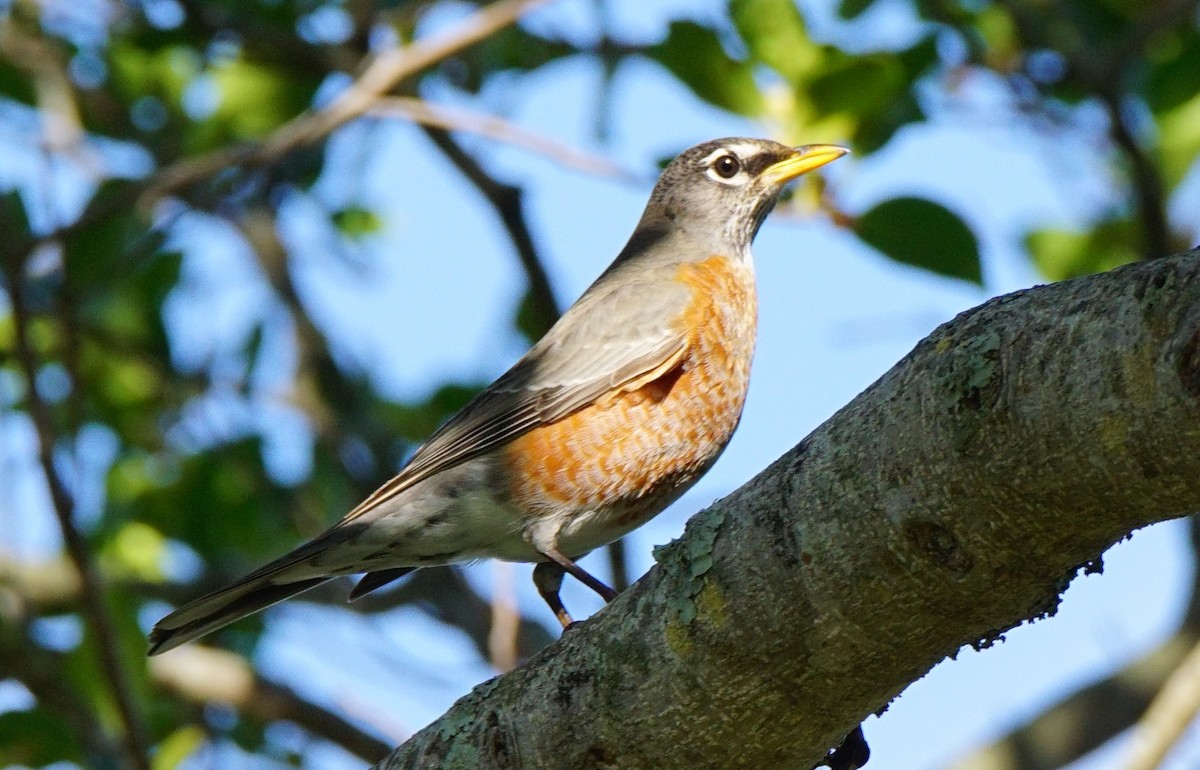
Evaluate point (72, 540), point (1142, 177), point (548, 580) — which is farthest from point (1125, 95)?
point (72, 540)

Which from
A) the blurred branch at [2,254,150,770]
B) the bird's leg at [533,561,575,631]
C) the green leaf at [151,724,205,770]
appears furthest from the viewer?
the green leaf at [151,724,205,770]

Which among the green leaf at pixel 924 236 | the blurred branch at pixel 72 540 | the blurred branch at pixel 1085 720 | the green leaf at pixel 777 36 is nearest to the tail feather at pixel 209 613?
the blurred branch at pixel 72 540

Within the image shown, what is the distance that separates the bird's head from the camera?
215 inches

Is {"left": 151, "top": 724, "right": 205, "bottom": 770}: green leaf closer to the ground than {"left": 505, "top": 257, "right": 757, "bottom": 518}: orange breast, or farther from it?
farther from it

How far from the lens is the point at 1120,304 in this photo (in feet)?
6.00

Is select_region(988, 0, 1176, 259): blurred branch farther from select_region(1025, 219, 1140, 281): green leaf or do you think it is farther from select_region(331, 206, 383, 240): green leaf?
select_region(331, 206, 383, 240): green leaf

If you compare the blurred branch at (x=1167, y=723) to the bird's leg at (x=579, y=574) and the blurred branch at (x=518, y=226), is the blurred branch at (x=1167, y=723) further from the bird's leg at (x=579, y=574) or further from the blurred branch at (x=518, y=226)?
the blurred branch at (x=518, y=226)

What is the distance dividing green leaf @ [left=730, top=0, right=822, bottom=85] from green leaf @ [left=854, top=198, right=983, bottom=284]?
1.71ft

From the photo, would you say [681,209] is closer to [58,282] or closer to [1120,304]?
[58,282]

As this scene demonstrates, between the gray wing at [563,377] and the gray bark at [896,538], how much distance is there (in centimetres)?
187

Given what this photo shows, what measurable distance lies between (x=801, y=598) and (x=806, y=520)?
12 cm

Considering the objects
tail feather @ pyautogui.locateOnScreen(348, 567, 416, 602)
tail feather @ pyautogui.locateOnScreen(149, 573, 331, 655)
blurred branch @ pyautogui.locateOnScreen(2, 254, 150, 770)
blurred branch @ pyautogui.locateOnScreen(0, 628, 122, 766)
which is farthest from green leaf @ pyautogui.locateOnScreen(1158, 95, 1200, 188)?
blurred branch @ pyautogui.locateOnScreen(0, 628, 122, 766)

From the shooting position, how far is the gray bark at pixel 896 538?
1819 millimetres

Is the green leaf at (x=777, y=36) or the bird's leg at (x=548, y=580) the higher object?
the green leaf at (x=777, y=36)
